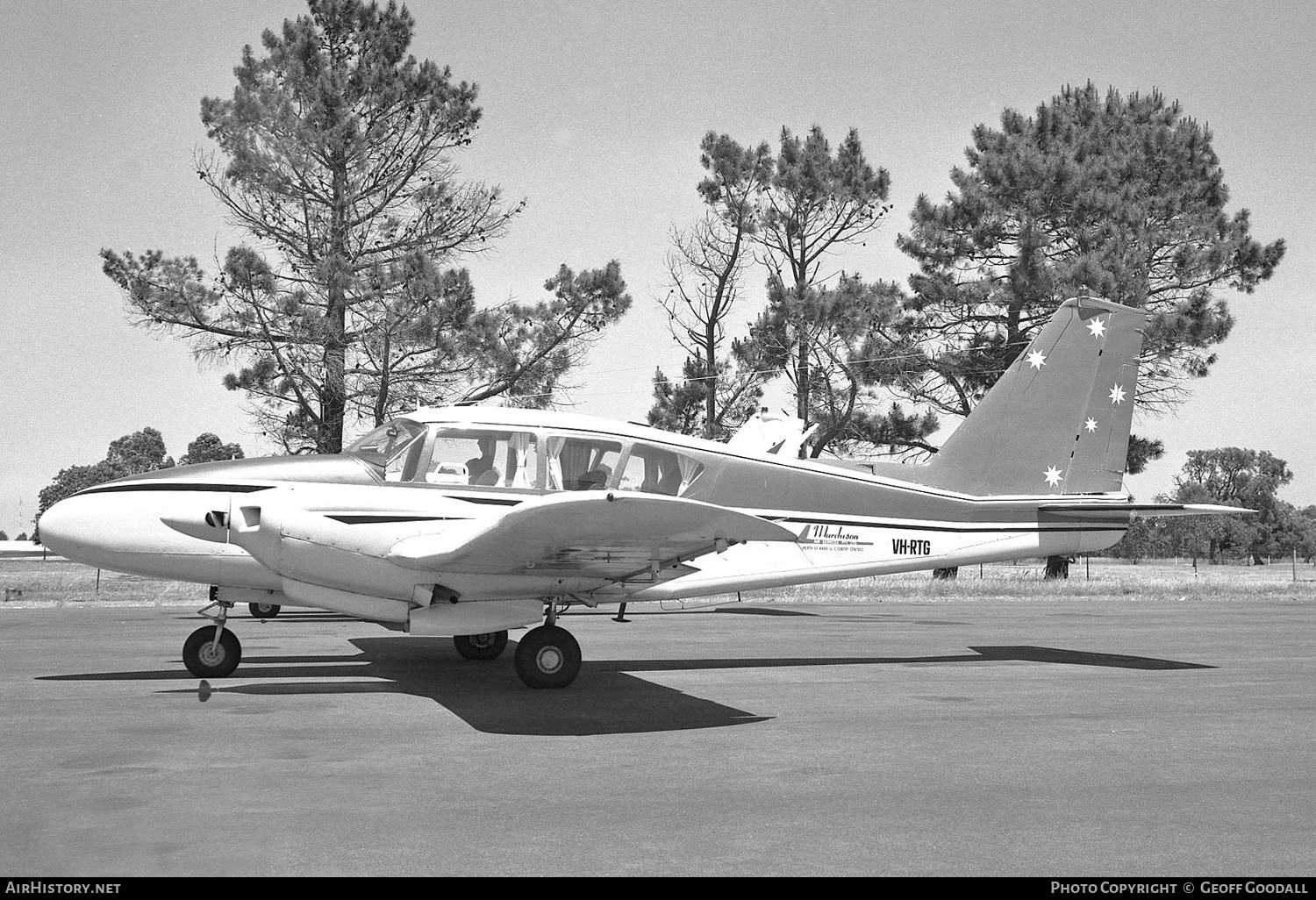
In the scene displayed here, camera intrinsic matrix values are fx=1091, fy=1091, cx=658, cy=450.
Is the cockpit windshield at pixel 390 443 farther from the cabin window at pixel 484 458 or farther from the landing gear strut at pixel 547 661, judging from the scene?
the landing gear strut at pixel 547 661

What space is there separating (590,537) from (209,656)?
390 centimetres

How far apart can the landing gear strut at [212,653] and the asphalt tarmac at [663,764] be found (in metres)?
0.29

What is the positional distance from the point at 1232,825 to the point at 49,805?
17.8 ft

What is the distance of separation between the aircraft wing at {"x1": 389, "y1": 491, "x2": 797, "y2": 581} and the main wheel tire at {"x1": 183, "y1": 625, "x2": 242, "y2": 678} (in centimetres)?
213

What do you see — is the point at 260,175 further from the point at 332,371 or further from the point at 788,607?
the point at 788,607

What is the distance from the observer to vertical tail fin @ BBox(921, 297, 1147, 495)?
487 inches

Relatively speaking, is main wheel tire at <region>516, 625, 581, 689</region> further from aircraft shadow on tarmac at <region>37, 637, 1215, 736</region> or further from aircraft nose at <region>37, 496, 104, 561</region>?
aircraft nose at <region>37, 496, 104, 561</region>

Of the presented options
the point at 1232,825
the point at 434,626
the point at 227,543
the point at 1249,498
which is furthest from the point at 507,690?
the point at 1249,498

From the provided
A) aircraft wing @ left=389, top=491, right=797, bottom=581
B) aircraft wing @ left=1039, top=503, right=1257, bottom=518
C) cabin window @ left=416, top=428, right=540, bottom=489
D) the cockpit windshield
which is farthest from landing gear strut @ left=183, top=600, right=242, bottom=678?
aircraft wing @ left=1039, top=503, right=1257, bottom=518

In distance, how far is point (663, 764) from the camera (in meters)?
6.25

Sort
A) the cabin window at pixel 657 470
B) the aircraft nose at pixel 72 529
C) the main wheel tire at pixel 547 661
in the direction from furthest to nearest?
the cabin window at pixel 657 470 → the main wheel tire at pixel 547 661 → the aircraft nose at pixel 72 529

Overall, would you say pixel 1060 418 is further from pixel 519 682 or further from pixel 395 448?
pixel 395 448

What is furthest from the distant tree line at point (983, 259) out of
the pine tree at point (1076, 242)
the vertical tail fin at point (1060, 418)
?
the vertical tail fin at point (1060, 418)

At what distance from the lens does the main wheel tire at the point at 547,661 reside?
30.3ft
